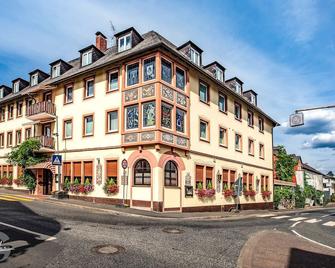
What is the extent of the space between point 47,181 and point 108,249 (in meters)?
19.3

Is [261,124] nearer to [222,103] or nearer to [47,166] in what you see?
[222,103]

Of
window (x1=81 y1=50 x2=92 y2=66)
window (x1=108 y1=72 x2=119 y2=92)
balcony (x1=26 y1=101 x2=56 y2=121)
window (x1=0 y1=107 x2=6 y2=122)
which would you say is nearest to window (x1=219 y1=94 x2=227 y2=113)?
window (x1=108 y1=72 x2=119 y2=92)

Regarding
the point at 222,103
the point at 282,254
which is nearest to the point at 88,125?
the point at 222,103

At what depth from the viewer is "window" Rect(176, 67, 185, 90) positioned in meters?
20.5

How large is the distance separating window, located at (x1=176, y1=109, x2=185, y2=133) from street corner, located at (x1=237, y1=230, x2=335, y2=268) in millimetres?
10348

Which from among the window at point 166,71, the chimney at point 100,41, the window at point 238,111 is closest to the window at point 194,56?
the window at point 166,71

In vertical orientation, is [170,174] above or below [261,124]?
below

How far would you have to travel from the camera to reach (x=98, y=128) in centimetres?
→ 2177

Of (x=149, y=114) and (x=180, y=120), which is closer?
(x=149, y=114)

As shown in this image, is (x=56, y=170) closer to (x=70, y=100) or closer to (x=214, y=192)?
(x=70, y=100)

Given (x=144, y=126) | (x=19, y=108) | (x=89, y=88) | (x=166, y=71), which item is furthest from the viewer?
(x=19, y=108)

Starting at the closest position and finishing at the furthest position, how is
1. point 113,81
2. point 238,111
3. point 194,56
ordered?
point 113,81 < point 194,56 < point 238,111

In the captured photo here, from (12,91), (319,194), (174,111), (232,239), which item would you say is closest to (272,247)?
(232,239)

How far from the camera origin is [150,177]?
1852cm
